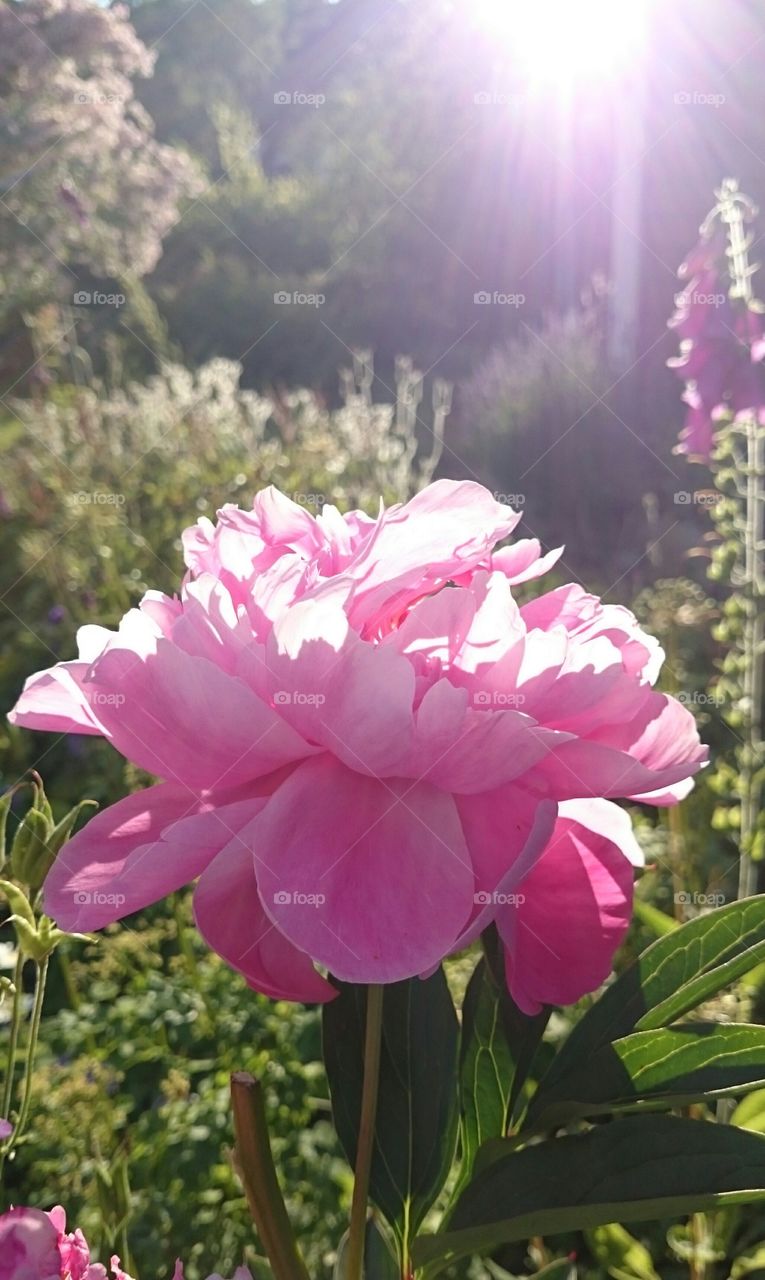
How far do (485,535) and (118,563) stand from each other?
5.58ft

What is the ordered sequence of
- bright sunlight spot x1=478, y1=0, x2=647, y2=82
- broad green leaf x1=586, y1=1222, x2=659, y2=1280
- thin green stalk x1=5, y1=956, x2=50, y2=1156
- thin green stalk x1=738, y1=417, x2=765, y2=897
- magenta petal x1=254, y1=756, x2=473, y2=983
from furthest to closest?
bright sunlight spot x1=478, y1=0, x2=647, y2=82 < thin green stalk x1=738, y1=417, x2=765, y2=897 < broad green leaf x1=586, y1=1222, x2=659, y2=1280 < thin green stalk x1=5, y1=956, x2=50, y2=1156 < magenta petal x1=254, y1=756, x2=473, y2=983

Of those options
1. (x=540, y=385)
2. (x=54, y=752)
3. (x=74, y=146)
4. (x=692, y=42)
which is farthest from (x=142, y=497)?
(x=692, y=42)

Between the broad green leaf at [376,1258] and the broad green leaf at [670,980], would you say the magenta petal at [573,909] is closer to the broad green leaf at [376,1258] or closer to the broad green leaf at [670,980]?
the broad green leaf at [670,980]

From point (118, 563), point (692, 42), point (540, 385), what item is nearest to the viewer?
point (118, 563)

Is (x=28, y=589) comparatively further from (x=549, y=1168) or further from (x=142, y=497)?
(x=549, y=1168)

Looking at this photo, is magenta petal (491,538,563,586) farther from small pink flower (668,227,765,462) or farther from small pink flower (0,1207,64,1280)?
small pink flower (668,227,765,462)

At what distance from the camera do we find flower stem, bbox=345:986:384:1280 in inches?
15.8

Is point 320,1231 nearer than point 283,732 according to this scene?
No

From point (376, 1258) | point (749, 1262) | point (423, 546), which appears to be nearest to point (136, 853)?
point (423, 546)

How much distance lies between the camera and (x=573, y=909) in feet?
1.38

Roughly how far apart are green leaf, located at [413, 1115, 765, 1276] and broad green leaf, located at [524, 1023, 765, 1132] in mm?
12

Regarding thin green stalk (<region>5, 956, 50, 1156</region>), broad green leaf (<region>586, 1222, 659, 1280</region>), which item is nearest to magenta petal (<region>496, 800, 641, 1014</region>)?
thin green stalk (<region>5, 956, 50, 1156</region>)

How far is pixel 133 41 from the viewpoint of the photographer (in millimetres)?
2977

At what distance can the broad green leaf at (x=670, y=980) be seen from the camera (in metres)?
0.45
